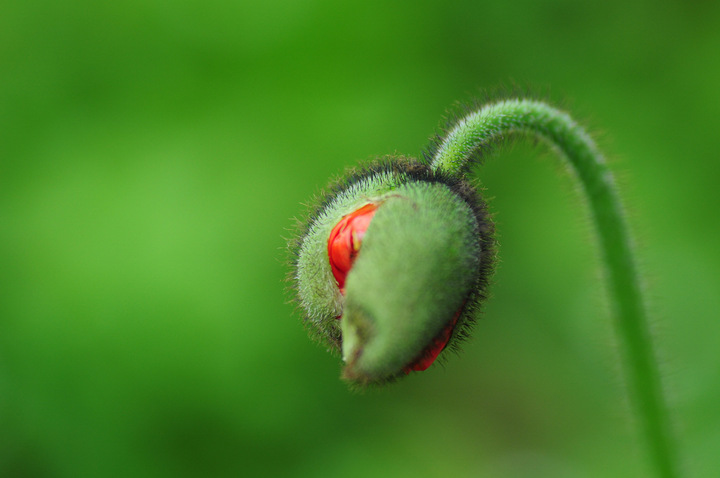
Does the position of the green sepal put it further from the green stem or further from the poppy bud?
the green stem

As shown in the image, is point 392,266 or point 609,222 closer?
point 392,266

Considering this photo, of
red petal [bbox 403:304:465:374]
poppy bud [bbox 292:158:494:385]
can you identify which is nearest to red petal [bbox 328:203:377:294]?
poppy bud [bbox 292:158:494:385]

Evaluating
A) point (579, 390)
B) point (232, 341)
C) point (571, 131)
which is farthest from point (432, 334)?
point (579, 390)

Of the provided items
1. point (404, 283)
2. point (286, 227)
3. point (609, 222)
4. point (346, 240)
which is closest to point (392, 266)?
point (404, 283)

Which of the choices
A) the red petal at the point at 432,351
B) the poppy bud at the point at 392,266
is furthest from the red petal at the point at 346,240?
the red petal at the point at 432,351

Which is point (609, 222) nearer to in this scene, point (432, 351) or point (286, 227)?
point (432, 351)

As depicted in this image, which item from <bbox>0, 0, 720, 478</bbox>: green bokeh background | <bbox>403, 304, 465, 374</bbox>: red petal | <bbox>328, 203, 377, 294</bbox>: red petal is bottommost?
<bbox>403, 304, 465, 374</bbox>: red petal
